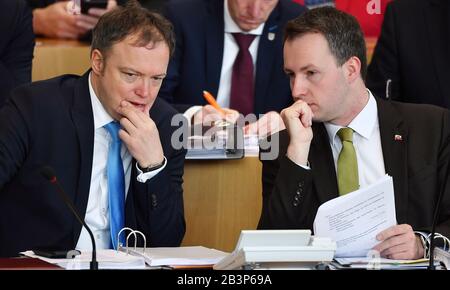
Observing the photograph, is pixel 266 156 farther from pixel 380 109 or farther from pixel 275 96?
pixel 275 96

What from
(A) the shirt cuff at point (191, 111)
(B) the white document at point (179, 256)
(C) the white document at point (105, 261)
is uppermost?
(A) the shirt cuff at point (191, 111)

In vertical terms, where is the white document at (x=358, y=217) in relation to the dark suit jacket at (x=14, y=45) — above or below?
below

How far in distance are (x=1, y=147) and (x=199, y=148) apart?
2.57 ft

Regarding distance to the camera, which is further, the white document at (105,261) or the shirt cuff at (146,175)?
the shirt cuff at (146,175)

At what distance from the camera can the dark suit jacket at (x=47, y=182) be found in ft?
10.1

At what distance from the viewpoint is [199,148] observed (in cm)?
356

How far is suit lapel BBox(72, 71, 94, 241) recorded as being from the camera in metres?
3.11

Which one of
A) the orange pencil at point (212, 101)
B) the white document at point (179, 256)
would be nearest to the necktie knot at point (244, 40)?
the orange pencil at point (212, 101)

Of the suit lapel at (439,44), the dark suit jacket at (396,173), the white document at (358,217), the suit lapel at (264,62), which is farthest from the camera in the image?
the suit lapel at (264,62)

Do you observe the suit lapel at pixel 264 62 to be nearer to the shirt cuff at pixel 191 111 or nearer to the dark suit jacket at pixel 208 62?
the dark suit jacket at pixel 208 62

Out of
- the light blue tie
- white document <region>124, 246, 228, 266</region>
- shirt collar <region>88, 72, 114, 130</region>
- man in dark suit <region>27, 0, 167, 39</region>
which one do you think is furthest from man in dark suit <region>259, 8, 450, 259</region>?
man in dark suit <region>27, 0, 167, 39</region>

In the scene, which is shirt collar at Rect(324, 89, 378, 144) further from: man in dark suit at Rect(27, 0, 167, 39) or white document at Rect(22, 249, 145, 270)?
man in dark suit at Rect(27, 0, 167, 39)
